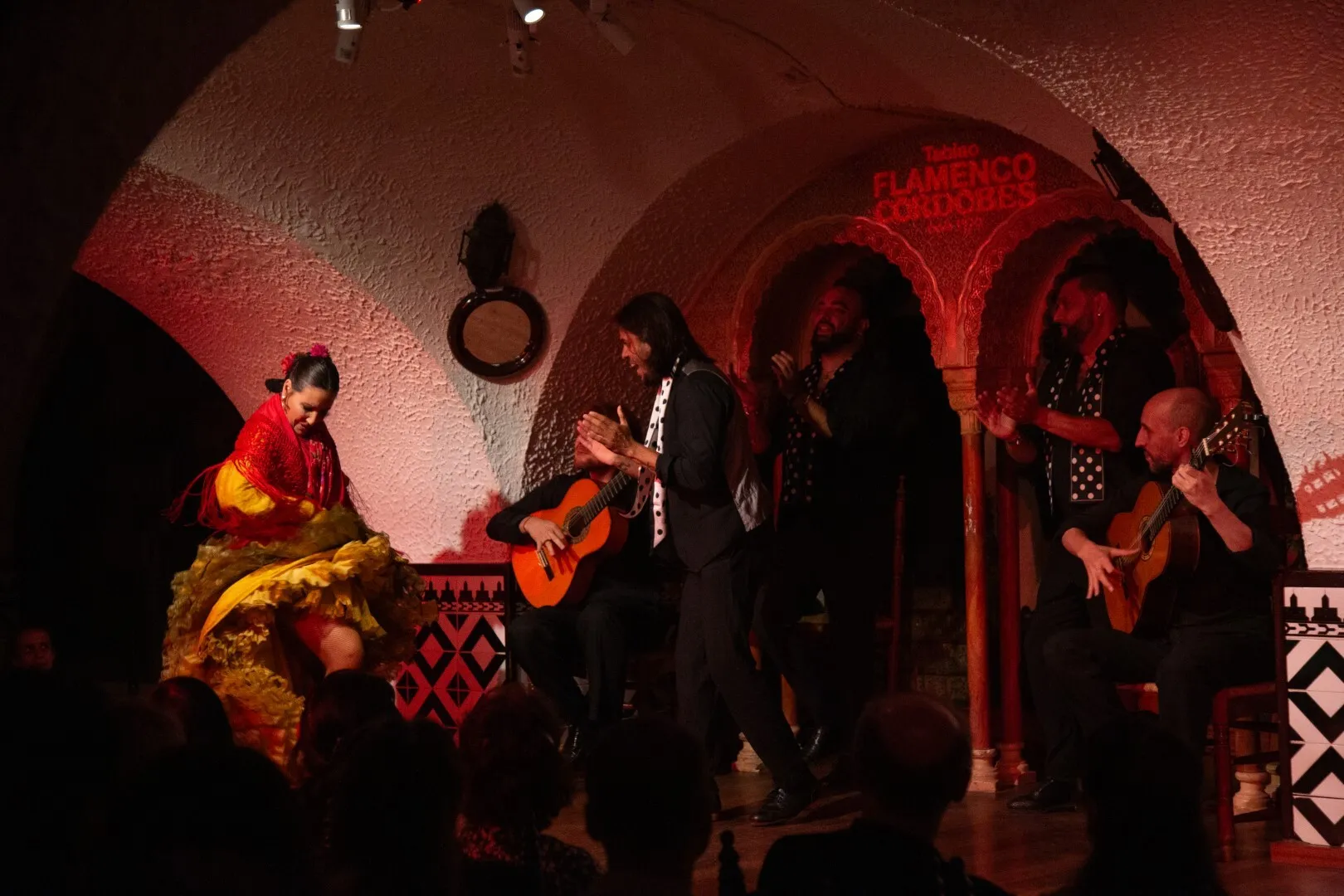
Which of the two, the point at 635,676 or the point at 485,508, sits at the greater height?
the point at 485,508

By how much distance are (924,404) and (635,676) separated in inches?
64.5

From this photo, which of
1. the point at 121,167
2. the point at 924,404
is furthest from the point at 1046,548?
the point at 121,167

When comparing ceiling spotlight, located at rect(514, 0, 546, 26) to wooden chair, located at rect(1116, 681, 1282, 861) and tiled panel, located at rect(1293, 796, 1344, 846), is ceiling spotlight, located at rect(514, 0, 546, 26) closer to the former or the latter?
wooden chair, located at rect(1116, 681, 1282, 861)

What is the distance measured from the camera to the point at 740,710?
520cm

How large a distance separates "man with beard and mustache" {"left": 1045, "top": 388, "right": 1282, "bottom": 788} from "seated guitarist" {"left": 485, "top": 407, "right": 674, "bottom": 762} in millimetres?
1641

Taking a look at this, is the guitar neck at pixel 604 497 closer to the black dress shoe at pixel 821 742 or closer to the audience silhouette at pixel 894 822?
the black dress shoe at pixel 821 742

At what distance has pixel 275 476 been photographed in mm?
5508

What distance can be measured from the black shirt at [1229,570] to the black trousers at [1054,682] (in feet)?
1.46

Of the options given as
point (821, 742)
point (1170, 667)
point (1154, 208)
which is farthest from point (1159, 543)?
point (821, 742)

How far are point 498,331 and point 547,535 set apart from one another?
99cm

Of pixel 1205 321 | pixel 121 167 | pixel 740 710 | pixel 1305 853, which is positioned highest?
pixel 1205 321

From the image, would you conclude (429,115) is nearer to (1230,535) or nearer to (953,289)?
(953,289)

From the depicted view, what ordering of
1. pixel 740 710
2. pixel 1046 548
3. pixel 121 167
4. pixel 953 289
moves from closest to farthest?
pixel 121 167 → pixel 740 710 → pixel 953 289 → pixel 1046 548

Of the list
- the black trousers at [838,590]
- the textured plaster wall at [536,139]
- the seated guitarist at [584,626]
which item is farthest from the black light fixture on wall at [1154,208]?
the seated guitarist at [584,626]
